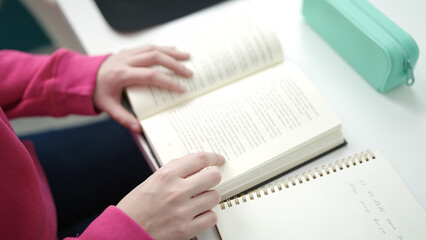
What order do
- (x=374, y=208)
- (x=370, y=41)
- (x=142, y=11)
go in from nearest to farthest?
(x=374, y=208) < (x=370, y=41) < (x=142, y=11)

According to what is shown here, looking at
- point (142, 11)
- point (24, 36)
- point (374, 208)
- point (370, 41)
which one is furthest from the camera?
point (24, 36)

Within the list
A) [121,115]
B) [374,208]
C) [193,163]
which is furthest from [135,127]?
[374,208]

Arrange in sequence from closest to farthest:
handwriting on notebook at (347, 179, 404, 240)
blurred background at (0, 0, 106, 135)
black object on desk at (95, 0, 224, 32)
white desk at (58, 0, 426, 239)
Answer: handwriting on notebook at (347, 179, 404, 240)
white desk at (58, 0, 426, 239)
black object on desk at (95, 0, 224, 32)
blurred background at (0, 0, 106, 135)

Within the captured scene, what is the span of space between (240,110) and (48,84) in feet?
1.19

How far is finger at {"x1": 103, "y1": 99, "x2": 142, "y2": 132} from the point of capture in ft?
2.14

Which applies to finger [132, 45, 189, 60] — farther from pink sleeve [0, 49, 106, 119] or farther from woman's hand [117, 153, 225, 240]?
woman's hand [117, 153, 225, 240]

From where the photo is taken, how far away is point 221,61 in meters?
0.69

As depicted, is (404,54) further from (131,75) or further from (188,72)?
(131,75)

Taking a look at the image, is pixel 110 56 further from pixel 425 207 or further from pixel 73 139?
pixel 425 207

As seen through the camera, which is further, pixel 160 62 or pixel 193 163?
pixel 160 62

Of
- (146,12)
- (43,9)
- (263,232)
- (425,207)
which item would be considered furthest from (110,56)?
(425,207)

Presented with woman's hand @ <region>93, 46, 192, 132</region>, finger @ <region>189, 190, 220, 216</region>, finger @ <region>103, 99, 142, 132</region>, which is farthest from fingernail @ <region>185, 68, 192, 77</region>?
finger @ <region>189, 190, 220, 216</region>

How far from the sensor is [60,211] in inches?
30.6

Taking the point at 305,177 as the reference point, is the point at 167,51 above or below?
above
